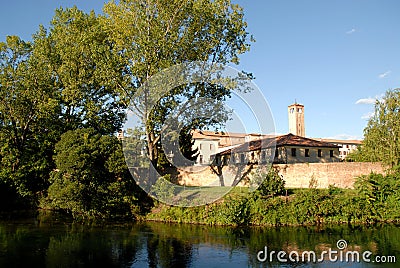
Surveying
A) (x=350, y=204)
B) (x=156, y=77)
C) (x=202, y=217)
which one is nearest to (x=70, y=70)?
(x=156, y=77)

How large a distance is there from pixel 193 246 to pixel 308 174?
13.1 metres

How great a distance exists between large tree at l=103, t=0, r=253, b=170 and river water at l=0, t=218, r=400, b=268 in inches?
280

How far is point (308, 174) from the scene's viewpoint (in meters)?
26.0

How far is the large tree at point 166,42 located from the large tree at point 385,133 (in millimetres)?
9670

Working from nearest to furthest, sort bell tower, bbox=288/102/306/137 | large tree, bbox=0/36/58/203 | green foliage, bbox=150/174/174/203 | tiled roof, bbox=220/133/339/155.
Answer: green foliage, bbox=150/174/174/203 → large tree, bbox=0/36/58/203 → tiled roof, bbox=220/133/339/155 → bell tower, bbox=288/102/306/137

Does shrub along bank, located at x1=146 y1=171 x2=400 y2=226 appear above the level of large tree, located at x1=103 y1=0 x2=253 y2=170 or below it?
below

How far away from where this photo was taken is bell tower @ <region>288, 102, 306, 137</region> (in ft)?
219

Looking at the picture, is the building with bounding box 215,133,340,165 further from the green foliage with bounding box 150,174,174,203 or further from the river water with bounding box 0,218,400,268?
the river water with bounding box 0,218,400,268

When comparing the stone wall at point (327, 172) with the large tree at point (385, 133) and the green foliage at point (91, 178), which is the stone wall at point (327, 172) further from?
the green foliage at point (91, 178)

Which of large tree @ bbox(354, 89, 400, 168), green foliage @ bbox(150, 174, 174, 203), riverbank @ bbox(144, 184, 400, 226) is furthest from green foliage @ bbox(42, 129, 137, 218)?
large tree @ bbox(354, 89, 400, 168)

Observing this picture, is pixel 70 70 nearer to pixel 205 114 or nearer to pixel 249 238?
pixel 205 114

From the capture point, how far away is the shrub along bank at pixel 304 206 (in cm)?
2066

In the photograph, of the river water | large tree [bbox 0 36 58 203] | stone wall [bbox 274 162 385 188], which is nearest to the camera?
the river water

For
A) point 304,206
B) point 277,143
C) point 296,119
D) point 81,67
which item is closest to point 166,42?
point 81,67
